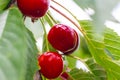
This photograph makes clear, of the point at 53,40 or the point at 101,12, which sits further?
the point at 53,40

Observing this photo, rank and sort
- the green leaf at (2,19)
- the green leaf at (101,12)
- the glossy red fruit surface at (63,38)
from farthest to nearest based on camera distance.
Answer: the glossy red fruit surface at (63,38) < the green leaf at (2,19) < the green leaf at (101,12)

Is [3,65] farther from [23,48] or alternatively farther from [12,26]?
[12,26]

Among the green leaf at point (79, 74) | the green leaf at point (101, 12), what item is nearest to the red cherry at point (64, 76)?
the green leaf at point (79, 74)

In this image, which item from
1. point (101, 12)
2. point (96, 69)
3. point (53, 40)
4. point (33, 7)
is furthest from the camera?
point (96, 69)

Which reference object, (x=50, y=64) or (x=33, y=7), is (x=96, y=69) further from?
(x=33, y=7)

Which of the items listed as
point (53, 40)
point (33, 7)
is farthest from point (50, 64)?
point (33, 7)

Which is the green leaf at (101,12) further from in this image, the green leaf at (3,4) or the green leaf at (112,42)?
the green leaf at (112,42)

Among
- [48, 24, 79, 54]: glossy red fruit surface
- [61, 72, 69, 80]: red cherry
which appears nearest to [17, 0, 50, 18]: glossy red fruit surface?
[48, 24, 79, 54]: glossy red fruit surface
